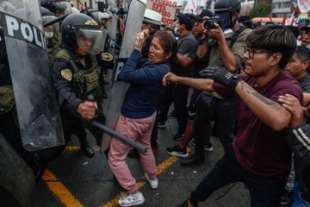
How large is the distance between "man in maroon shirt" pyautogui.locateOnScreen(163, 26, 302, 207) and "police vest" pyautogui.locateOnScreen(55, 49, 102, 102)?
3.78 ft

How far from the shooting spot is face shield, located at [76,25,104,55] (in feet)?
8.25

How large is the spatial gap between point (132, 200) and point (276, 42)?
1.89 m

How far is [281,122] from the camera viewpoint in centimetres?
150

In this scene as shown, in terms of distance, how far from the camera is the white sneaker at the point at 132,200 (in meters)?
2.75

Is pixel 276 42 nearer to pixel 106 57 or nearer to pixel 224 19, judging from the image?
pixel 224 19

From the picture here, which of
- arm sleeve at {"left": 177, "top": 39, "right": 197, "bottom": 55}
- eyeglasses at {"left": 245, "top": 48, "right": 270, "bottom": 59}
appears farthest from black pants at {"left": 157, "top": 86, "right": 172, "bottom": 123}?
eyeglasses at {"left": 245, "top": 48, "right": 270, "bottom": 59}

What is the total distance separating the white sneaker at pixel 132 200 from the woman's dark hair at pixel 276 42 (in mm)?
1763

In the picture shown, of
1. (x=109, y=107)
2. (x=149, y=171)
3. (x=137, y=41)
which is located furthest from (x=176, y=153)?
(x=137, y=41)

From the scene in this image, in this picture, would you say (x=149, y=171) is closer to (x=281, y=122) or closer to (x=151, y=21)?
(x=281, y=122)

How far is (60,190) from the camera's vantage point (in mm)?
3004

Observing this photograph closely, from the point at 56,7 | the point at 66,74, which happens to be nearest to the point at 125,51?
the point at 66,74

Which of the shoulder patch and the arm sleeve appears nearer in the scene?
the shoulder patch

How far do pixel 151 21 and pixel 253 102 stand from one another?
314 cm

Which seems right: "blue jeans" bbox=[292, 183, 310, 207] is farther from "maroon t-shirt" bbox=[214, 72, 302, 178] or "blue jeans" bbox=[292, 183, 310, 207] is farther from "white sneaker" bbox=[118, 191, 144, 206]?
"white sneaker" bbox=[118, 191, 144, 206]
